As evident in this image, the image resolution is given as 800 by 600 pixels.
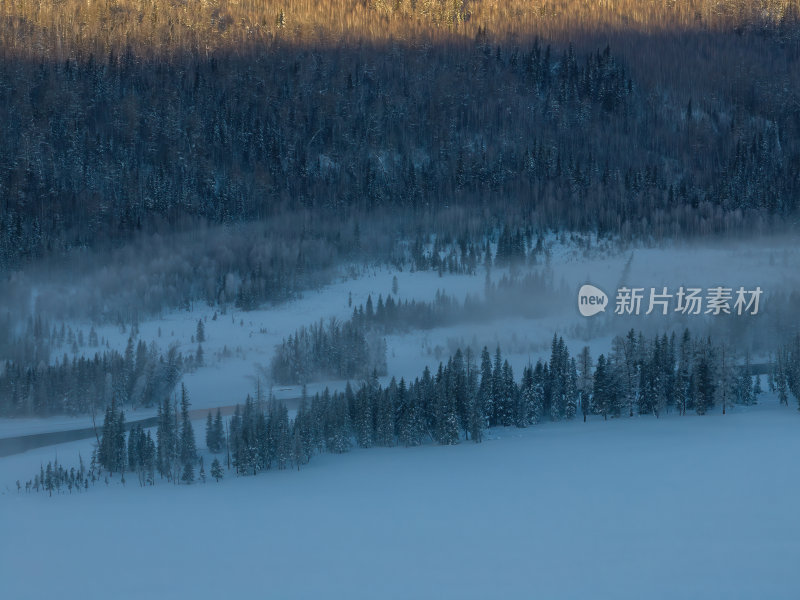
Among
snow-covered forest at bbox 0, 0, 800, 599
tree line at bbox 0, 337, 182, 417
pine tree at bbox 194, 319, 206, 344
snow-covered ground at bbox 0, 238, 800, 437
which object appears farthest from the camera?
pine tree at bbox 194, 319, 206, 344

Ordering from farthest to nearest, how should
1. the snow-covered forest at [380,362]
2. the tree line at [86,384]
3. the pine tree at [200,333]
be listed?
the pine tree at [200,333], the tree line at [86,384], the snow-covered forest at [380,362]

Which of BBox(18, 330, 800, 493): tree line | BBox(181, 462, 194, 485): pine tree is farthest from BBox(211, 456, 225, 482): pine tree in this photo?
BBox(181, 462, 194, 485): pine tree

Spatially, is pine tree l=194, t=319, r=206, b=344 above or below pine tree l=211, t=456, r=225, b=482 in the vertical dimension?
above

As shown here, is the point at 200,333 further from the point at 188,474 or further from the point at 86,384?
the point at 188,474

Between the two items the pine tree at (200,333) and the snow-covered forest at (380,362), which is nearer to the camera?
the snow-covered forest at (380,362)

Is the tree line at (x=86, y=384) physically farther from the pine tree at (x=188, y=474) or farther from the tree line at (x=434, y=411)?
the pine tree at (x=188, y=474)

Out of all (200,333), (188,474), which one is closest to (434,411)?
(188,474)

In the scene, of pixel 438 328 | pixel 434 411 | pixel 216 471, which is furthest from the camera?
pixel 438 328

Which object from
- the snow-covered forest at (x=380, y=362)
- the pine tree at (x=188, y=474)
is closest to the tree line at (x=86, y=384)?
the snow-covered forest at (x=380, y=362)

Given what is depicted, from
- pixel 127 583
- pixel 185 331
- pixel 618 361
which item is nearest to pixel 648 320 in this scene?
pixel 618 361

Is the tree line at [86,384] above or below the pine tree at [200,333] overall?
below

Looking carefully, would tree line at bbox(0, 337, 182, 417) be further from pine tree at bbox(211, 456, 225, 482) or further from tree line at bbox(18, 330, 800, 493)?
pine tree at bbox(211, 456, 225, 482)

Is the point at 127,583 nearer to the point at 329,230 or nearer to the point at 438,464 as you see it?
the point at 438,464

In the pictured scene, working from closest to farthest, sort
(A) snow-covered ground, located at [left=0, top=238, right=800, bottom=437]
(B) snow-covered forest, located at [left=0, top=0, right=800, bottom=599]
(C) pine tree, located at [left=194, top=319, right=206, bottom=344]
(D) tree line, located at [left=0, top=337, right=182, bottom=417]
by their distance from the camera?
(B) snow-covered forest, located at [left=0, top=0, right=800, bottom=599] < (D) tree line, located at [left=0, top=337, right=182, bottom=417] < (A) snow-covered ground, located at [left=0, top=238, right=800, bottom=437] < (C) pine tree, located at [left=194, top=319, right=206, bottom=344]
